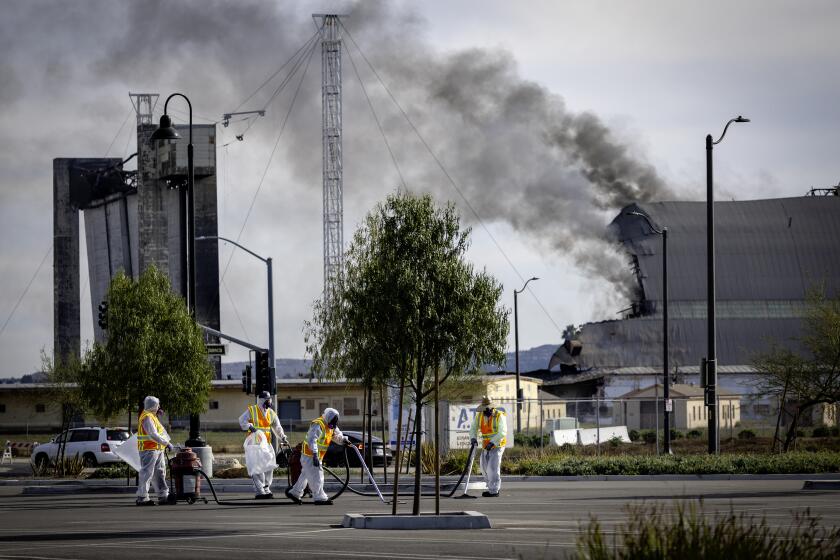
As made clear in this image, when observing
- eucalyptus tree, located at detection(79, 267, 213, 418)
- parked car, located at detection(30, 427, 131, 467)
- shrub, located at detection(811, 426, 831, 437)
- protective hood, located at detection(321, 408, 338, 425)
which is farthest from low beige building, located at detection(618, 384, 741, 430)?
protective hood, located at detection(321, 408, 338, 425)

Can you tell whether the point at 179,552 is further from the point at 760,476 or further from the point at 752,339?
the point at 752,339

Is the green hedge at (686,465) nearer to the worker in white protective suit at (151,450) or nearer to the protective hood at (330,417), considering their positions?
the protective hood at (330,417)

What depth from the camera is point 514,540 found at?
14.9m

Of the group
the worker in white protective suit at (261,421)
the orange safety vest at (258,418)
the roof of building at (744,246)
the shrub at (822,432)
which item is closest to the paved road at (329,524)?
the worker in white protective suit at (261,421)

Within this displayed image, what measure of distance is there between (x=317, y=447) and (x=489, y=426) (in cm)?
387

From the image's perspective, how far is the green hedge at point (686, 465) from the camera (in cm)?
3033

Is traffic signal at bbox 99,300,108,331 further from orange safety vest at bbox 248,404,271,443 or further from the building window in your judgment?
the building window

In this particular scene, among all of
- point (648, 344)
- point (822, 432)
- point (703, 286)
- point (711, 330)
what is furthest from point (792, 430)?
point (703, 286)

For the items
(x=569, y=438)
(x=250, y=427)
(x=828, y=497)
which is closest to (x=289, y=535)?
(x=250, y=427)

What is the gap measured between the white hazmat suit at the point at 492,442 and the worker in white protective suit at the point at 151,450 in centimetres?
593

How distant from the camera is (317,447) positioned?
2200cm

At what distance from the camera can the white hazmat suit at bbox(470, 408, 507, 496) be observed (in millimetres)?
24016

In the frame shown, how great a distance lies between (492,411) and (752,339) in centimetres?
7960

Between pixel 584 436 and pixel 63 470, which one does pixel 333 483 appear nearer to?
pixel 63 470
